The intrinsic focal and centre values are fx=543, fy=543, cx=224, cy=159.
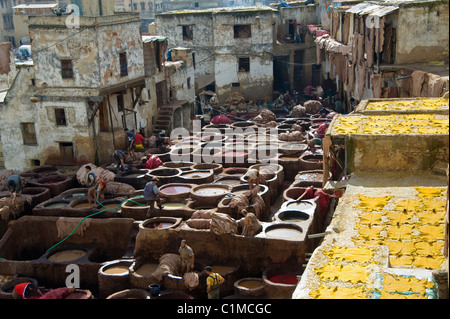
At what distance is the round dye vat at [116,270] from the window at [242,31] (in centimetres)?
2520

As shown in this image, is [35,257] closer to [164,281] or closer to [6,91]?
[164,281]

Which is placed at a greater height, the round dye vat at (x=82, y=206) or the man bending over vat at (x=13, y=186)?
the man bending over vat at (x=13, y=186)

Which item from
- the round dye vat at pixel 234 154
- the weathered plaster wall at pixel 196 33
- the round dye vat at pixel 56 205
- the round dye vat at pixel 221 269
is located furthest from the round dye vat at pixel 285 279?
the weathered plaster wall at pixel 196 33

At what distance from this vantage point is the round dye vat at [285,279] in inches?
571

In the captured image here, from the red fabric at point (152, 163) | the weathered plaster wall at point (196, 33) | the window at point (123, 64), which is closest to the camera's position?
the red fabric at point (152, 163)

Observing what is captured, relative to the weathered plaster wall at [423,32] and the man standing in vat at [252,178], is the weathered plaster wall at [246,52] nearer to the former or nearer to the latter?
the weathered plaster wall at [423,32]

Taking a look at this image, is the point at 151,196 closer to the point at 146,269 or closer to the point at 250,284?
the point at 146,269

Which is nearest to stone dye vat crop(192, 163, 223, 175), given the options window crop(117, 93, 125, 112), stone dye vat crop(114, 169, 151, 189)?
stone dye vat crop(114, 169, 151, 189)

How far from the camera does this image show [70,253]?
59.6 ft

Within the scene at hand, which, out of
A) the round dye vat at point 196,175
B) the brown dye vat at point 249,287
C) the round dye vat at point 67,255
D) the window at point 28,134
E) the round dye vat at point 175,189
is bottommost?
the round dye vat at point 67,255

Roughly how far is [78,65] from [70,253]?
28.6 feet

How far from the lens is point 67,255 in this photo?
18016mm

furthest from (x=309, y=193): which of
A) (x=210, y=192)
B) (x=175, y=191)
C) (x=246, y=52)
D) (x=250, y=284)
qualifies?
(x=246, y=52)

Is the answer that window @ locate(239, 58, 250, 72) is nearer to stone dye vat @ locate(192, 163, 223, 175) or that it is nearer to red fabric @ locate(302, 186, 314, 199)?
stone dye vat @ locate(192, 163, 223, 175)
